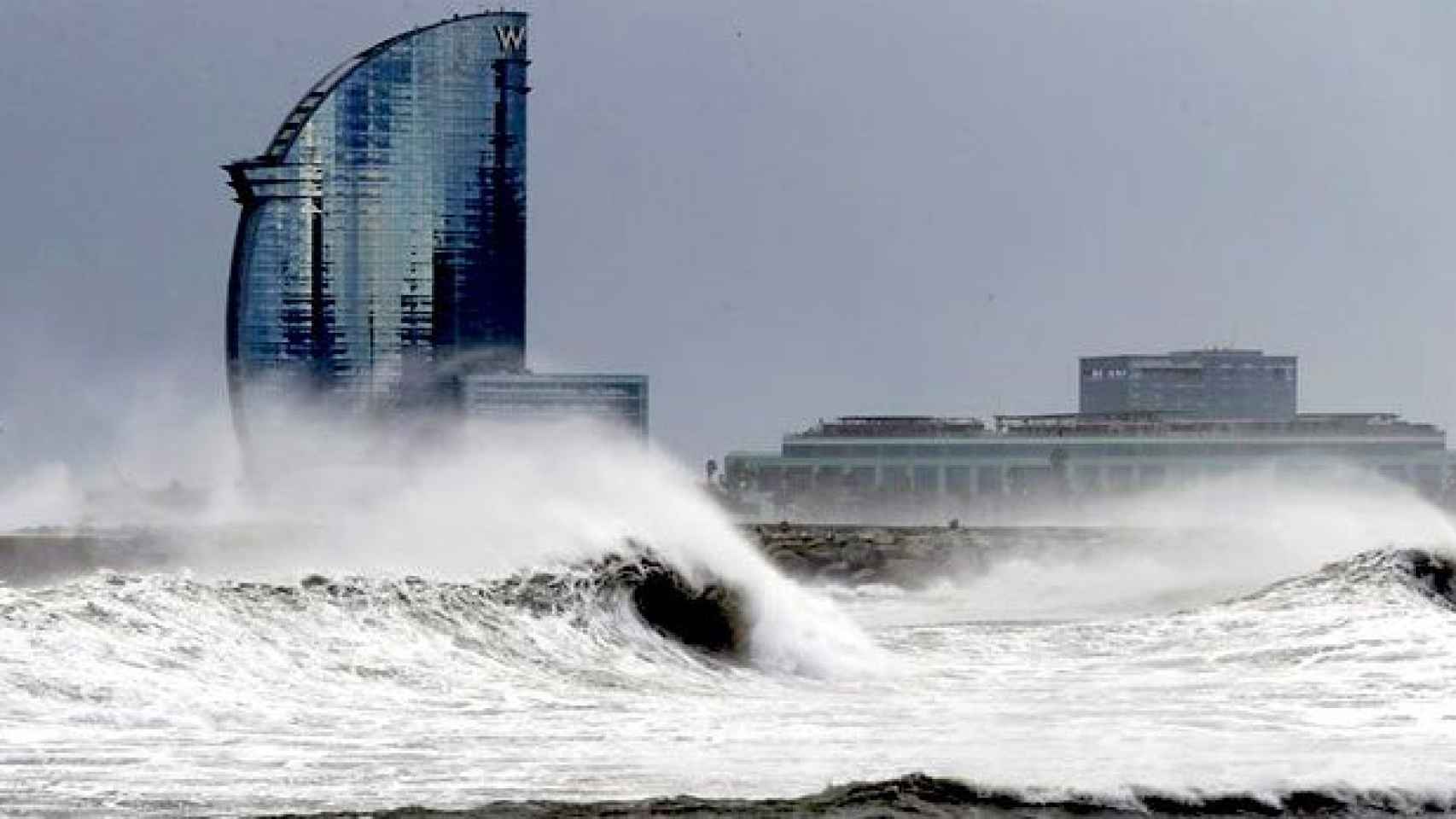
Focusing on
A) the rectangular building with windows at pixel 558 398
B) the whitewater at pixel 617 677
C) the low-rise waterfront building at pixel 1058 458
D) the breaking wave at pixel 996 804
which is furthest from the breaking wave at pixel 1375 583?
the low-rise waterfront building at pixel 1058 458

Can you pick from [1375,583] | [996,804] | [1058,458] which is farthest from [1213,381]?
[996,804]

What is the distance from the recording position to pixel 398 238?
12056 cm

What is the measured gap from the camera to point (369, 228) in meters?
119

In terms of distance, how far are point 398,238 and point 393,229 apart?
52cm

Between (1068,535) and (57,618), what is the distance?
51.6 meters

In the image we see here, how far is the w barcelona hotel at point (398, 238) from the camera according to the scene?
111 m

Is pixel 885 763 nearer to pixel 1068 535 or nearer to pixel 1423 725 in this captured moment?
pixel 1423 725

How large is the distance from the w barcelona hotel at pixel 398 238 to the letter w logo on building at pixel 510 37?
0.18 feet

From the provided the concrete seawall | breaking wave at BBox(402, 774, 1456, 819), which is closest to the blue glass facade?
the concrete seawall

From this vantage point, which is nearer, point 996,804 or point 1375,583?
point 996,804

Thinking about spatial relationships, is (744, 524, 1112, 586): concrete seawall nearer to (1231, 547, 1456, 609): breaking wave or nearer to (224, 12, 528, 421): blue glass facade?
(1231, 547, 1456, 609): breaking wave

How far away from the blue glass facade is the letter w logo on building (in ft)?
0.23

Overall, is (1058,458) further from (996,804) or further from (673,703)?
(996,804)

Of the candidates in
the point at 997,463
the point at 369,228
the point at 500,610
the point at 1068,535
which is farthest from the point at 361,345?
the point at 500,610
